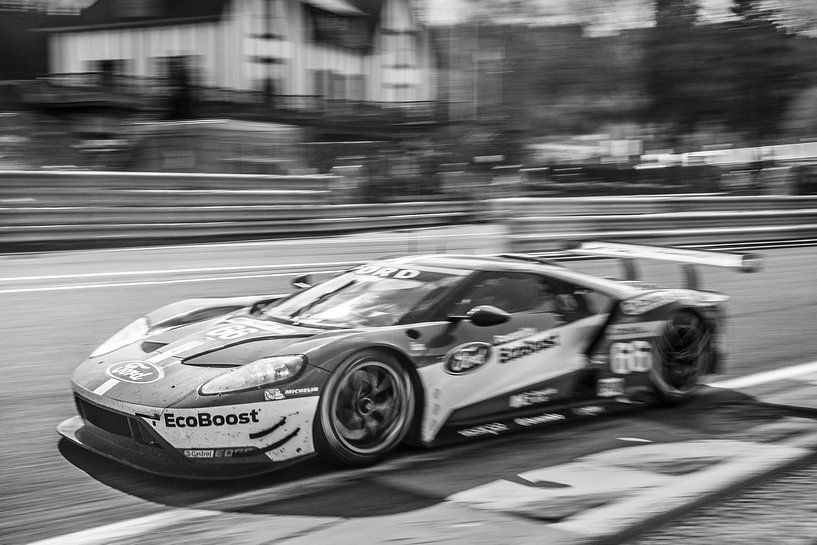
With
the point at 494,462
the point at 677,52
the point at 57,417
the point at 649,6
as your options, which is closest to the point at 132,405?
the point at 57,417

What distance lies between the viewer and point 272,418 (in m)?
4.28

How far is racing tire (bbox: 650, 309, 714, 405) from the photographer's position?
6.06m

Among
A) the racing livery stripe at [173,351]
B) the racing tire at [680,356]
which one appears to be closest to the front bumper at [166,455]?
the racing livery stripe at [173,351]

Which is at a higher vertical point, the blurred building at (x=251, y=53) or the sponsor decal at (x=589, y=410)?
the blurred building at (x=251, y=53)

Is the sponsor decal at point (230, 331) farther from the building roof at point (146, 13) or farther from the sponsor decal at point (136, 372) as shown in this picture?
the building roof at point (146, 13)

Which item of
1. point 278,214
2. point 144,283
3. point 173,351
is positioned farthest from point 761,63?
point 173,351

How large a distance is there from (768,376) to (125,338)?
460 centimetres

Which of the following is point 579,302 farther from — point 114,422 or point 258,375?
point 114,422

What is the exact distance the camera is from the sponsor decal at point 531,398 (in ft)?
17.2

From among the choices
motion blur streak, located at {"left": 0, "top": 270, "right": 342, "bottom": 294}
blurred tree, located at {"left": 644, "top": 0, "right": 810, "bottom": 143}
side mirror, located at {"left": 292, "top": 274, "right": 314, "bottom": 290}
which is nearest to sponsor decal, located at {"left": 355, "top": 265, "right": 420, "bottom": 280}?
side mirror, located at {"left": 292, "top": 274, "right": 314, "bottom": 290}

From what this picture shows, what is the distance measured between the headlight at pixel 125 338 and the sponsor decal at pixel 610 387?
264 centimetres

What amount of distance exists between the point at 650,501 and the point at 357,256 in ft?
30.8

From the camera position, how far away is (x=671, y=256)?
6.05 metres

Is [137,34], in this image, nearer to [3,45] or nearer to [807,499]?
[3,45]
